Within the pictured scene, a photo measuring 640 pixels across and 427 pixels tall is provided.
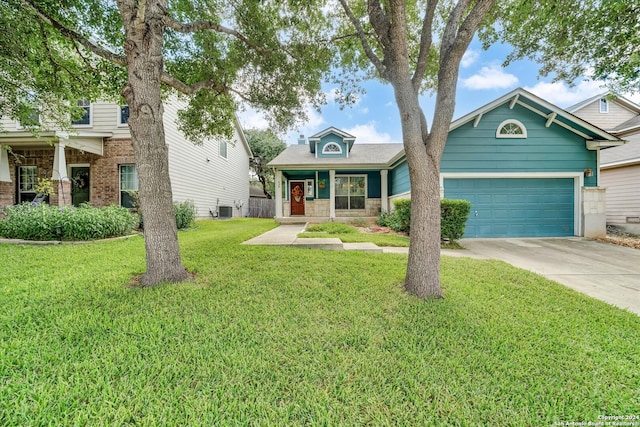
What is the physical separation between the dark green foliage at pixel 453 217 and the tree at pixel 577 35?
138 inches

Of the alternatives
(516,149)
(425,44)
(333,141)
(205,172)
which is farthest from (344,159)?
(425,44)

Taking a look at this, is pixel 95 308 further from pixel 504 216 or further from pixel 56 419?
pixel 504 216

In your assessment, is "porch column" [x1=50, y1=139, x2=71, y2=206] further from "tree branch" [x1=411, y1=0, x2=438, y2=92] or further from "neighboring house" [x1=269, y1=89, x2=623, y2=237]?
"neighboring house" [x1=269, y1=89, x2=623, y2=237]

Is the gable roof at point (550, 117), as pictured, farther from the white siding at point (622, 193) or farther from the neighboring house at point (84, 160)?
the neighboring house at point (84, 160)

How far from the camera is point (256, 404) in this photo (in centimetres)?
161

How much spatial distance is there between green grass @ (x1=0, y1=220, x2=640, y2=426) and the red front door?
1068 centimetres

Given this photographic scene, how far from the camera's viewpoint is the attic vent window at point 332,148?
12.9 meters

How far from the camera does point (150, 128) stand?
346 centimetres

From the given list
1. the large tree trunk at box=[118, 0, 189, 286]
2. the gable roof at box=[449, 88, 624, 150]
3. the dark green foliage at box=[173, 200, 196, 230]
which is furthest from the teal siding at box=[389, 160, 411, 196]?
the dark green foliage at box=[173, 200, 196, 230]

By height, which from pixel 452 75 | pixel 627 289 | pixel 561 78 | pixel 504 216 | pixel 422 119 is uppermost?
pixel 561 78

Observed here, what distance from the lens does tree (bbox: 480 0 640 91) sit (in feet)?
15.9

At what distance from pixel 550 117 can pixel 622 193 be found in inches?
196

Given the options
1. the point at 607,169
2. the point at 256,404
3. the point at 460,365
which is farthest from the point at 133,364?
the point at 607,169

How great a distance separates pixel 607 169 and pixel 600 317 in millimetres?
11781
